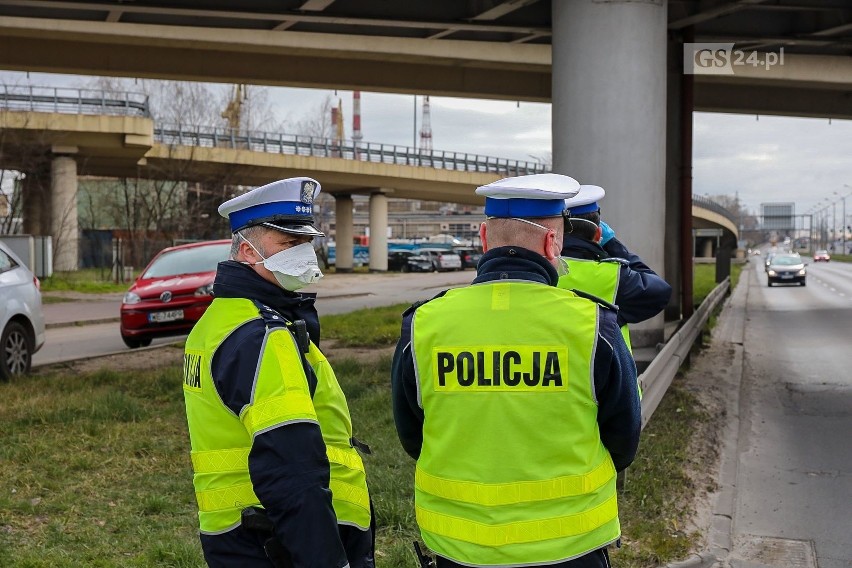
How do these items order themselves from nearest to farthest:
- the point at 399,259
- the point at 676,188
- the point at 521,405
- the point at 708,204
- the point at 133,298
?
the point at 521,405, the point at 133,298, the point at 676,188, the point at 399,259, the point at 708,204

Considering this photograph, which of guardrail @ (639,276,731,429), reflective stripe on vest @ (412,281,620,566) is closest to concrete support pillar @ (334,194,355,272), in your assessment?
guardrail @ (639,276,731,429)

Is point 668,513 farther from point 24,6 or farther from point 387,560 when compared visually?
point 24,6

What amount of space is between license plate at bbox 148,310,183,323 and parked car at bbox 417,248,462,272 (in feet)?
163

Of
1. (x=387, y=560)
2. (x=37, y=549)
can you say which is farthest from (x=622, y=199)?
(x=37, y=549)

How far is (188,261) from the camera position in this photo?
16.2m

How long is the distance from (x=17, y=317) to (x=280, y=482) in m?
10.5

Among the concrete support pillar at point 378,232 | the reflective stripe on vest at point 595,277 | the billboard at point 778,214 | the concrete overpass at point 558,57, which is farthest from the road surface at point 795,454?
the billboard at point 778,214

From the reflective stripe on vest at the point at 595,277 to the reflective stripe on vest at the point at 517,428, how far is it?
Result: 6.18ft

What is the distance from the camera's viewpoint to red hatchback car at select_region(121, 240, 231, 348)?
15359 mm

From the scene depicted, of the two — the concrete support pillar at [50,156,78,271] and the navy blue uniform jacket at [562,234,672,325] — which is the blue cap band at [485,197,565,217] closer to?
the navy blue uniform jacket at [562,234,672,325]

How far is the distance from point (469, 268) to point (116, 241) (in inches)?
1384

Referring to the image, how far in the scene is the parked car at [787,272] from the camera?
4562 cm

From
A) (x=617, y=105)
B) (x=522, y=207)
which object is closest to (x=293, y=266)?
(x=522, y=207)

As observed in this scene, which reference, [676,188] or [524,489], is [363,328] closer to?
[676,188]
